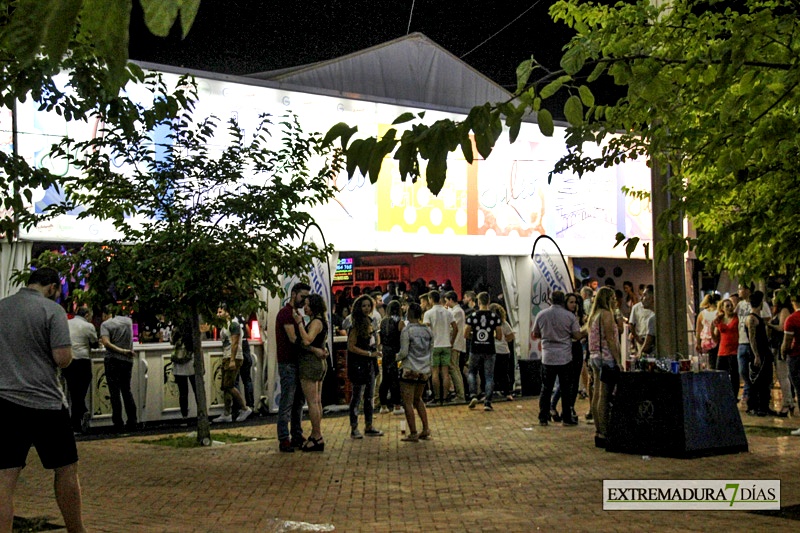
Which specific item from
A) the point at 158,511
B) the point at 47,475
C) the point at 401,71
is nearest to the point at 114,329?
the point at 47,475

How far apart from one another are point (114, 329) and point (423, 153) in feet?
37.8

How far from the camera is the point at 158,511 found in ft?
26.5

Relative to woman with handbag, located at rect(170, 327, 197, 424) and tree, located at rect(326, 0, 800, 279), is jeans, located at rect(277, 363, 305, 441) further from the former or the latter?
tree, located at rect(326, 0, 800, 279)

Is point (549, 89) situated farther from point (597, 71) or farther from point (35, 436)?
point (35, 436)

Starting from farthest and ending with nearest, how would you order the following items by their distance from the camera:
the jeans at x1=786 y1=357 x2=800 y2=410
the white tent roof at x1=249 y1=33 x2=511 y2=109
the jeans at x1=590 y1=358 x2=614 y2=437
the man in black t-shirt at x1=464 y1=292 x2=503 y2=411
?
the white tent roof at x1=249 y1=33 x2=511 y2=109, the man in black t-shirt at x1=464 y1=292 x2=503 y2=411, the jeans at x1=786 y1=357 x2=800 y2=410, the jeans at x1=590 y1=358 x2=614 y2=437

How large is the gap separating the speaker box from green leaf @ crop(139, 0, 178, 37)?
384 inches

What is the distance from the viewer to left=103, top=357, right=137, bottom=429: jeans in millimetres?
13938

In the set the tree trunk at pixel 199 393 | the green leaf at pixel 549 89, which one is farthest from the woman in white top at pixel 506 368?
the green leaf at pixel 549 89

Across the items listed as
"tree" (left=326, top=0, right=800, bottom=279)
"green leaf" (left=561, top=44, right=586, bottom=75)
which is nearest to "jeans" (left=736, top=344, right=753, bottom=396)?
"tree" (left=326, top=0, right=800, bottom=279)

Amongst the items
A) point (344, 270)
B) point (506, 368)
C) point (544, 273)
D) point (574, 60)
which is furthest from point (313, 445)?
point (344, 270)

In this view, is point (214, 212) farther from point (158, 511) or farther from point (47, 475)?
point (158, 511)

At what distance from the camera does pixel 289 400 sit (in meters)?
11.8

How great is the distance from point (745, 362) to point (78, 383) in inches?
422

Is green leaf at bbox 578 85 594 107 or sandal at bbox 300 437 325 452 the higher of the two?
green leaf at bbox 578 85 594 107
